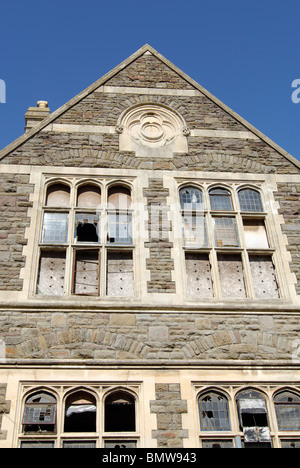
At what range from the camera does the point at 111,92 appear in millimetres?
12227

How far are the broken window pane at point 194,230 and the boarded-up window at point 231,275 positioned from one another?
460 mm

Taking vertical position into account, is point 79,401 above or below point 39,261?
below

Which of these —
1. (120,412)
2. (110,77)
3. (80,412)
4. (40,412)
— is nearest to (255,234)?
(120,412)

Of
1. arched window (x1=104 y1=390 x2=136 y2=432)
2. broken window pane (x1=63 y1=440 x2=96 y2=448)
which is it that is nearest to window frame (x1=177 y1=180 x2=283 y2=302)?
arched window (x1=104 y1=390 x2=136 y2=432)

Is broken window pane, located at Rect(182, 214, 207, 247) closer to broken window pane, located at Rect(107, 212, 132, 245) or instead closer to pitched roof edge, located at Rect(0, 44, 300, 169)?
broken window pane, located at Rect(107, 212, 132, 245)

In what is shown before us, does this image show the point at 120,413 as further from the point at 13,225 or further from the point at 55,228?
the point at 13,225

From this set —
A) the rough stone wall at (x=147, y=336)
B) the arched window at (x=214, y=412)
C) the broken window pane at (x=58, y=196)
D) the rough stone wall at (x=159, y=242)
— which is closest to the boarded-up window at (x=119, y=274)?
the rough stone wall at (x=159, y=242)

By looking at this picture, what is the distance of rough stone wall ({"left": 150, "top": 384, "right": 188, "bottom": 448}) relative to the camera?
7.89 meters

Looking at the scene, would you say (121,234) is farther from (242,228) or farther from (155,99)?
(155,99)

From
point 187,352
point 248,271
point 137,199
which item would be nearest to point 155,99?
point 137,199

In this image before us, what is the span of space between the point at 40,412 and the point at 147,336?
1.97m

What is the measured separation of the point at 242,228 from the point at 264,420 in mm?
3623

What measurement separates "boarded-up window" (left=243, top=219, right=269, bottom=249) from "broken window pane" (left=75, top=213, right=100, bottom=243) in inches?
110

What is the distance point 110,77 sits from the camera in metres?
12.5
